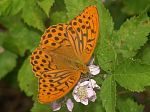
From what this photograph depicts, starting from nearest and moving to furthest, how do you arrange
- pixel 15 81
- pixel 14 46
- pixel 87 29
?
pixel 87 29, pixel 14 46, pixel 15 81

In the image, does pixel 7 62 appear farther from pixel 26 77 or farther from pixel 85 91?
pixel 85 91

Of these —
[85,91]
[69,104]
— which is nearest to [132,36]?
[85,91]

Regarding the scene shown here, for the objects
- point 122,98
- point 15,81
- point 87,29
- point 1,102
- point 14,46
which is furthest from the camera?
point 1,102

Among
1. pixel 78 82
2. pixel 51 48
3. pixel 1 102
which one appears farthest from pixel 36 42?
pixel 1 102

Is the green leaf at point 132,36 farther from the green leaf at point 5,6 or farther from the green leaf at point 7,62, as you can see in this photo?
the green leaf at point 7,62

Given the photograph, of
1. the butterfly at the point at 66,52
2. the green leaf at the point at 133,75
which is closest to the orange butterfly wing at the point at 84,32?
the butterfly at the point at 66,52

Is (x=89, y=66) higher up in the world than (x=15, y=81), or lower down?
higher up

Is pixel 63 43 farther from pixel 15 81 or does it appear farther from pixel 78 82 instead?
pixel 15 81
